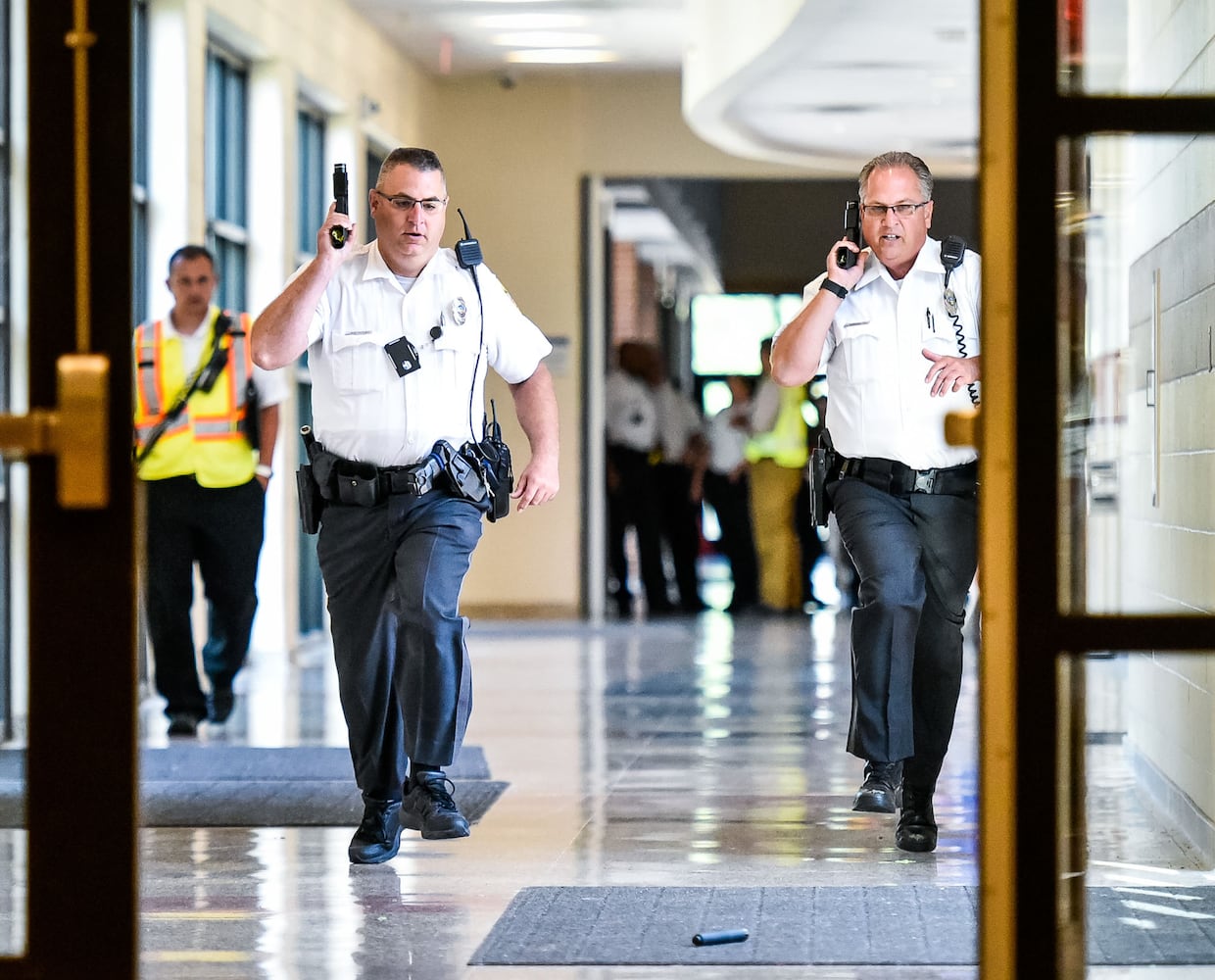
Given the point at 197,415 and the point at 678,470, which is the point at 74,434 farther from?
the point at 678,470

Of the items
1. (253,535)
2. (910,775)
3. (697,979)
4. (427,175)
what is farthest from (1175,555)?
(253,535)

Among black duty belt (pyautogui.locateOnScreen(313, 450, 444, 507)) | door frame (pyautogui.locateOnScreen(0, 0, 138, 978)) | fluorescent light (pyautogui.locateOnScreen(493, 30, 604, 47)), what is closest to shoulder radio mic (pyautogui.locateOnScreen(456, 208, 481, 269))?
black duty belt (pyautogui.locateOnScreen(313, 450, 444, 507))

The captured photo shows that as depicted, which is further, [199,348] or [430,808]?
[199,348]

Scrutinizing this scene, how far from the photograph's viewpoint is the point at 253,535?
701 cm

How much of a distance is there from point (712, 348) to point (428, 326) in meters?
13.8

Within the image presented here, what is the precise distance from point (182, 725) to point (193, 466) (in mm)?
874

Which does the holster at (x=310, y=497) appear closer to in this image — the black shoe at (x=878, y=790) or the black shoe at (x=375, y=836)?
the black shoe at (x=375, y=836)

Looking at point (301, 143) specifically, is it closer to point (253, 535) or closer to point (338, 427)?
point (253, 535)

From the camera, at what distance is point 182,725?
6.88 metres

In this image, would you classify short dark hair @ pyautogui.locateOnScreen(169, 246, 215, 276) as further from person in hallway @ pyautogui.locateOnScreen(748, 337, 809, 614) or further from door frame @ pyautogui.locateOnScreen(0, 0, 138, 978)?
person in hallway @ pyautogui.locateOnScreen(748, 337, 809, 614)

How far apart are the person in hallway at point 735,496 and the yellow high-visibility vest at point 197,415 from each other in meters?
6.56

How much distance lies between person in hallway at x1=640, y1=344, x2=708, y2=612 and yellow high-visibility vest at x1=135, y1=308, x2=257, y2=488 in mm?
6777

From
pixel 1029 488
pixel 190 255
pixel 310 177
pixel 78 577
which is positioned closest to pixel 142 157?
pixel 190 255

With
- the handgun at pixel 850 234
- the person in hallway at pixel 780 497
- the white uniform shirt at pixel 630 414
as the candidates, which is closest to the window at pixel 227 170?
the white uniform shirt at pixel 630 414
